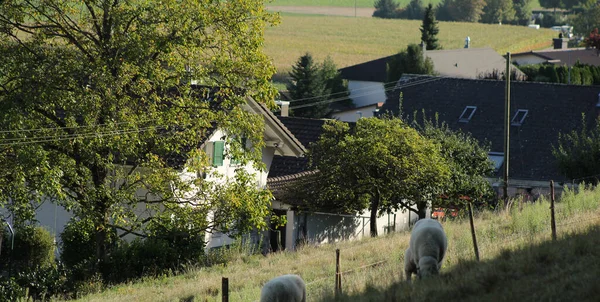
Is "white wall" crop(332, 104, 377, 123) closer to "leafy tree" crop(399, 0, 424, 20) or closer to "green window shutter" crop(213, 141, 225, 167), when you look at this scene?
"green window shutter" crop(213, 141, 225, 167)

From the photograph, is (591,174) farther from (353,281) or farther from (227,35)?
(353,281)

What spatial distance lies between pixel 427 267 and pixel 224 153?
17.8 meters

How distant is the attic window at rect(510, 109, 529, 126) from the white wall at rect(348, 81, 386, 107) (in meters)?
28.2

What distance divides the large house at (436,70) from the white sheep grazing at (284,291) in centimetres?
6241

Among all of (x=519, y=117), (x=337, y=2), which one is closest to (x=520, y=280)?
(x=519, y=117)

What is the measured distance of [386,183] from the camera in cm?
3159

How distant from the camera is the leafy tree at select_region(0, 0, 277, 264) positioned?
2188 cm

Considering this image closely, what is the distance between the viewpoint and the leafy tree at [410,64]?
79.9 m

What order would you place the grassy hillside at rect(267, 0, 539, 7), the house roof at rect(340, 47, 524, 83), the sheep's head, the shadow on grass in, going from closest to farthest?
1. the shadow on grass
2. the sheep's head
3. the house roof at rect(340, 47, 524, 83)
4. the grassy hillside at rect(267, 0, 539, 7)

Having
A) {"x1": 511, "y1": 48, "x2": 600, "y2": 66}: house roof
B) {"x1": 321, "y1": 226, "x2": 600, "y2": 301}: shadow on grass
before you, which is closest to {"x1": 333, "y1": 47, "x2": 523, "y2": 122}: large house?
{"x1": 511, "y1": 48, "x2": 600, "y2": 66}: house roof

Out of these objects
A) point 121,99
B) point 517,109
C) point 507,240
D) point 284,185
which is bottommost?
point 284,185

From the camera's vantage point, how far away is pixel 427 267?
14.2 metres

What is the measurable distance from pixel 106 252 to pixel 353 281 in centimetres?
1081

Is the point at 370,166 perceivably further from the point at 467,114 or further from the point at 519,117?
the point at 467,114
